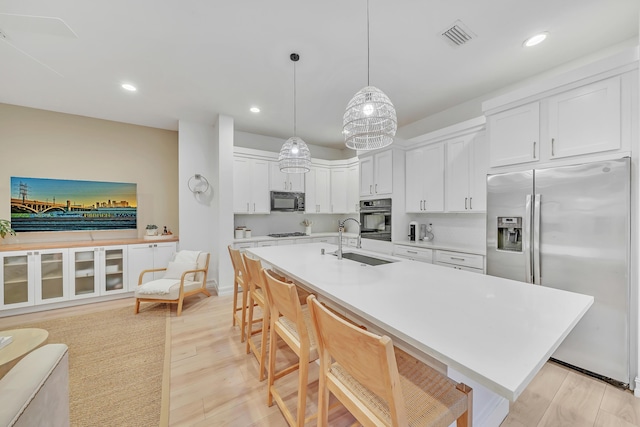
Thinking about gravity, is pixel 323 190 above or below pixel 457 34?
below

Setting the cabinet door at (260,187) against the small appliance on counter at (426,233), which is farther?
the cabinet door at (260,187)

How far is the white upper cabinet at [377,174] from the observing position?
3.98 meters

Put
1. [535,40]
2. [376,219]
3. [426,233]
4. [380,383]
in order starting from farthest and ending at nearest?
[376,219] < [426,233] < [535,40] < [380,383]

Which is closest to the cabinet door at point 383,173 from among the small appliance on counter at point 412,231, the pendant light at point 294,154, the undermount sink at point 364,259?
the small appliance on counter at point 412,231

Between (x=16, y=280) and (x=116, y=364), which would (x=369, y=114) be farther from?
(x=16, y=280)

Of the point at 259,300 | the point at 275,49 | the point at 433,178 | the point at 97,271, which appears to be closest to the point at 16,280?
the point at 97,271

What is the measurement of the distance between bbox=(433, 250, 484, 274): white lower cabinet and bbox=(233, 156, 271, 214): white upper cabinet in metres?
2.94

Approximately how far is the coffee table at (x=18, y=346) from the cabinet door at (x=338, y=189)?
14.3 feet

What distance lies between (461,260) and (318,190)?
9.89ft

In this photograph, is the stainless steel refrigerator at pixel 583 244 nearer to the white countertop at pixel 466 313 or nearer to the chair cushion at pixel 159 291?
the white countertop at pixel 466 313

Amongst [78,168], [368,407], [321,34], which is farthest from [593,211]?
[78,168]

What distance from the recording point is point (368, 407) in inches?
38.0

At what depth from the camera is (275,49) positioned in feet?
7.74

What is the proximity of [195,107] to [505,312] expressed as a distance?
4224 mm
